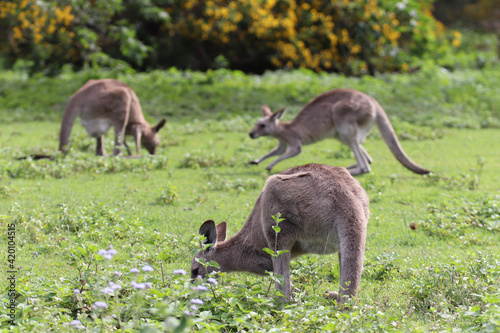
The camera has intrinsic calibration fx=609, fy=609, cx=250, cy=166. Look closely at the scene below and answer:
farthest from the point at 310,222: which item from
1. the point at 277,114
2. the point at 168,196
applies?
the point at 277,114

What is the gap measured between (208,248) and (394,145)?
4.59 metres

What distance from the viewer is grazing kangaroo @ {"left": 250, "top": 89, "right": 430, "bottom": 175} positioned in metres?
8.48

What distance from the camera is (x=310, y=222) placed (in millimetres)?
3977

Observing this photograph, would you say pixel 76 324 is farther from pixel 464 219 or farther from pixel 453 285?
pixel 464 219

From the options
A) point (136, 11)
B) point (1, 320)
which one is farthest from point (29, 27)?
point (1, 320)

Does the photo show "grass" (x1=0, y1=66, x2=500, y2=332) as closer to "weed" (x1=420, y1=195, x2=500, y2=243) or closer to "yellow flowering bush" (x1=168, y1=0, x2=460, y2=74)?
"weed" (x1=420, y1=195, x2=500, y2=243)

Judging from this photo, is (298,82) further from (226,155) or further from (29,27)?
(29,27)

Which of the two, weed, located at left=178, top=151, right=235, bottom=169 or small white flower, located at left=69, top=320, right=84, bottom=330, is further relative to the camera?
weed, located at left=178, top=151, right=235, bottom=169

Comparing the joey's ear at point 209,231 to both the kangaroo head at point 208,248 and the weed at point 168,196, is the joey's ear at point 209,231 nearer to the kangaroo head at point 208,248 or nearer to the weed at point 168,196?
the kangaroo head at point 208,248

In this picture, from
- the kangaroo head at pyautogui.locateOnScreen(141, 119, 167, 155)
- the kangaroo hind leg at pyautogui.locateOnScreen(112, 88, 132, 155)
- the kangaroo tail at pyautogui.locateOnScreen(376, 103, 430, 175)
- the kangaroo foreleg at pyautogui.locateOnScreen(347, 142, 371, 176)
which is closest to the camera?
the kangaroo tail at pyautogui.locateOnScreen(376, 103, 430, 175)

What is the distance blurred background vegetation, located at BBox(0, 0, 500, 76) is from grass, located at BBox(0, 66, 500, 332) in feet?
16.5

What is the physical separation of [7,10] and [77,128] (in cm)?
421

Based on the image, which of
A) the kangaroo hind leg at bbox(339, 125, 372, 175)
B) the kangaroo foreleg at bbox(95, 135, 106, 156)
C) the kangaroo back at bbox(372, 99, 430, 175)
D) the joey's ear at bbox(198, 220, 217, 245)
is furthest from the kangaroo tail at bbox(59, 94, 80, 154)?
the joey's ear at bbox(198, 220, 217, 245)

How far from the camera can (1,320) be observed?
338 cm
